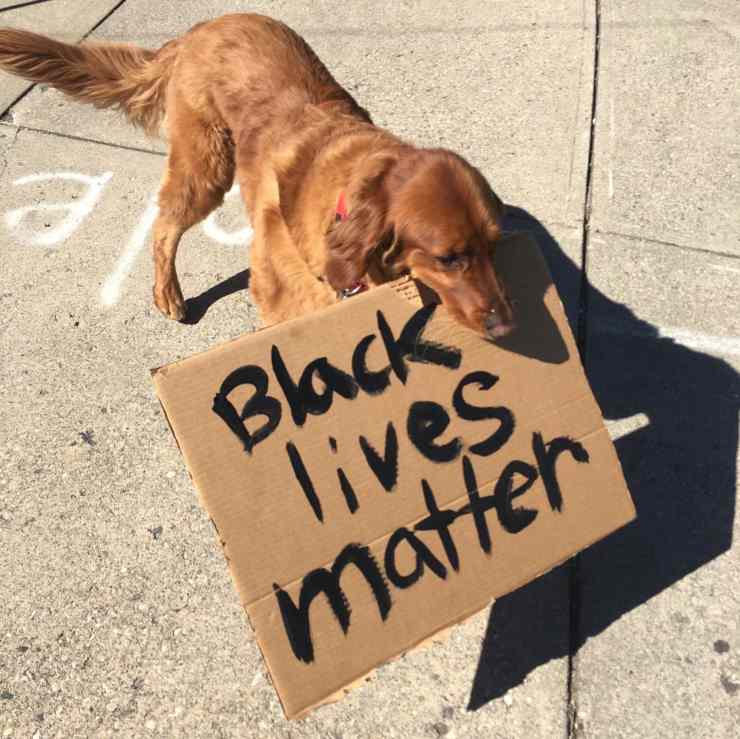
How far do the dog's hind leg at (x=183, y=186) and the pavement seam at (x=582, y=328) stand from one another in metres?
1.66

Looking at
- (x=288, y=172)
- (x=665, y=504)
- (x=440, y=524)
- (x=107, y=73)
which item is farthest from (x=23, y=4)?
(x=665, y=504)

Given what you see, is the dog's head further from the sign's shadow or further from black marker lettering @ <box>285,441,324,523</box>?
the sign's shadow

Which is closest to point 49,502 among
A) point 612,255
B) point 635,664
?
point 635,664

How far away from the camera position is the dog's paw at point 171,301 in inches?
139

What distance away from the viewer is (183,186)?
3.40m

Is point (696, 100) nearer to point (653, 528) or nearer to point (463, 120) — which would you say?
point (463, 120)

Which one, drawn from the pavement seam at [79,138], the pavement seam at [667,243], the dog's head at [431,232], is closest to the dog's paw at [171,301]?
the pavement seam at [79,138]

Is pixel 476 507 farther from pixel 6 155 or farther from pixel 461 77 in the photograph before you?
pixel 6 155

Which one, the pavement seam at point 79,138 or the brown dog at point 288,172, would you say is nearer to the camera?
the brown dog at point 288,172

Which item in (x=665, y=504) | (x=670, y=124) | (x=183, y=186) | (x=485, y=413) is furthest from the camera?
(x=670, y=124)

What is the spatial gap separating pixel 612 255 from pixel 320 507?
2260 millimetres

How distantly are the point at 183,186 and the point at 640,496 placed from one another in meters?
2.24

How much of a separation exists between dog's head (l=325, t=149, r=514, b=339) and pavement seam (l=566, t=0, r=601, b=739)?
3.20 feet

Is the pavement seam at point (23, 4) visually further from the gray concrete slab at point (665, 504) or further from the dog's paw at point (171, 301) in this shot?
the gray concrete slab at point (665, 504)
